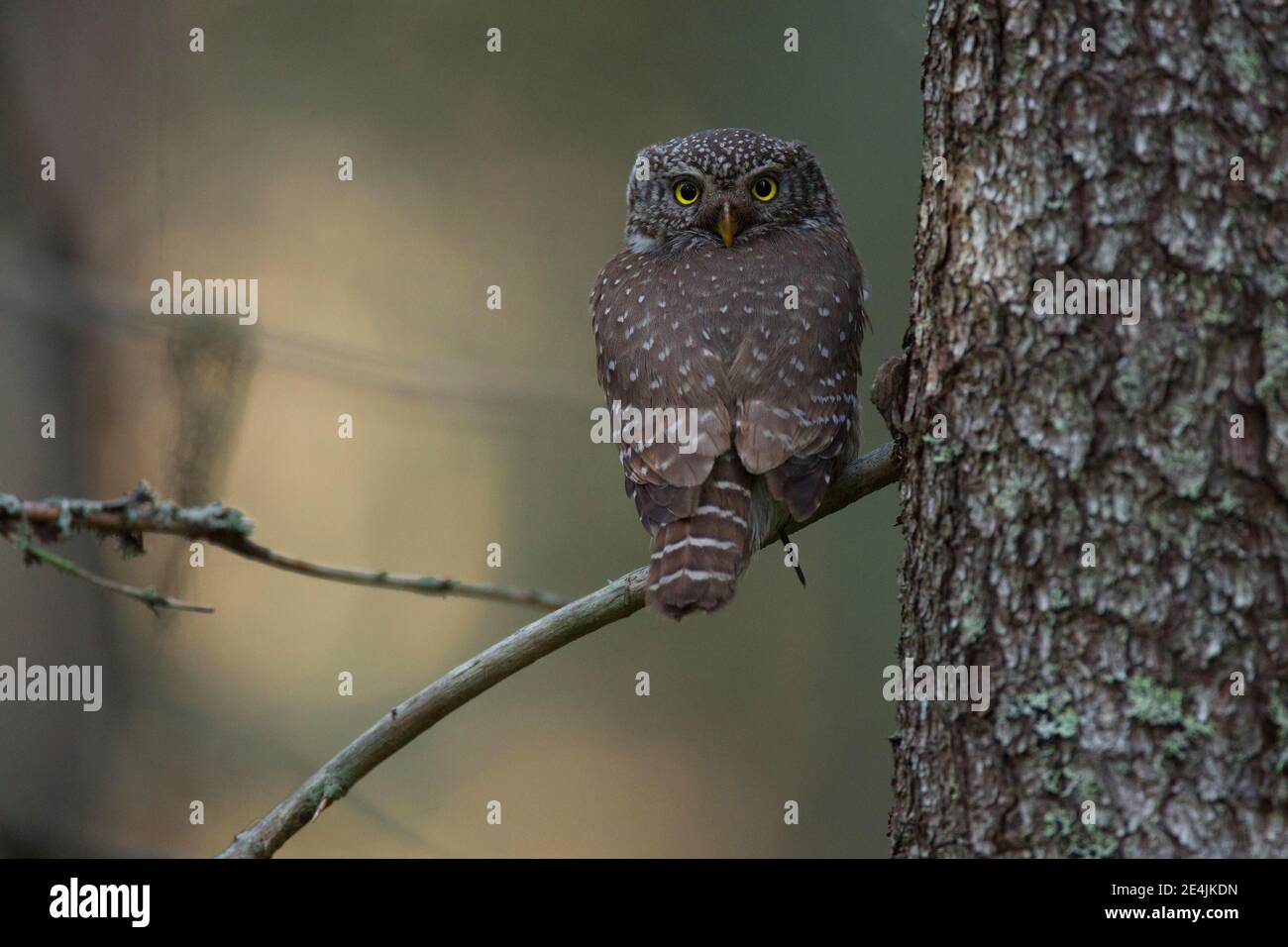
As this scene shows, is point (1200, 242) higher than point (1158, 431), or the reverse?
point (1200, 242)

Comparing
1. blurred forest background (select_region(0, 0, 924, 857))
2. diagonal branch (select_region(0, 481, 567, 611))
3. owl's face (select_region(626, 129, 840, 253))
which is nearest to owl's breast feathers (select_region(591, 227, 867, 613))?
owl's face (select_region(626, 129, 840, 253))

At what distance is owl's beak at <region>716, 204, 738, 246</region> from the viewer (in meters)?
4.77

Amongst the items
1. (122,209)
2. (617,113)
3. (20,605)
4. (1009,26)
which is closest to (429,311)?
(617,113)

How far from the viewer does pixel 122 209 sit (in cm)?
666

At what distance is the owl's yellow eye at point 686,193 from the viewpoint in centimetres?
504

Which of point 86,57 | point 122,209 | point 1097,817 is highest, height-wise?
point 86,57

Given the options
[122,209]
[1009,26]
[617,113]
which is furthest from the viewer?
[617,113]

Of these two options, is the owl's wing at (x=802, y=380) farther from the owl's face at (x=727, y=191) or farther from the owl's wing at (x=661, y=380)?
the owl's face at (x=727, y=191)

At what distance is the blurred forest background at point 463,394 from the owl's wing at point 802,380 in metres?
2.56

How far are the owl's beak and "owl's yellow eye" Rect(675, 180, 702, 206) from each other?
258 millimetres

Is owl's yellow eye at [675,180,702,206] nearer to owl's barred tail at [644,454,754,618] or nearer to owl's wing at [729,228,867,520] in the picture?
owl's wing at [729,228,867,520]

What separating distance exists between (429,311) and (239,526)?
751 centimetres

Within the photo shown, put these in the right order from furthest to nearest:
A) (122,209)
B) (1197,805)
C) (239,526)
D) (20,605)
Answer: (122,209) → (20,605) → (1197,805) → (239,526)

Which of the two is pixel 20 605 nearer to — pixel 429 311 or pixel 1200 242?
pixel 429 311
